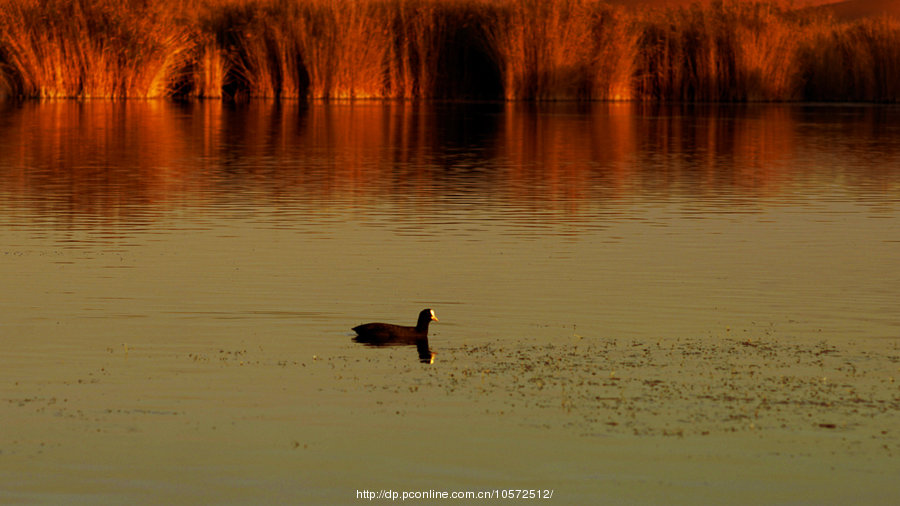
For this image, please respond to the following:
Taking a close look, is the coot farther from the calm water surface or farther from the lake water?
the calm water surface

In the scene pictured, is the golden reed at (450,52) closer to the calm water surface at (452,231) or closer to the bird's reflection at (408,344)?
the calm water surface at (452,231)

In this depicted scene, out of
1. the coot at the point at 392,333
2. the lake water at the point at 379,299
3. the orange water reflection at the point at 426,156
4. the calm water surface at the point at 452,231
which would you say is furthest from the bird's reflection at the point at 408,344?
the orange water reflection at the point at 426,156

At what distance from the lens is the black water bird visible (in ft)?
33.0

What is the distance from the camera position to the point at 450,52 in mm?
48438

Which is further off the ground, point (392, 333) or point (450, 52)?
point (450, 52)

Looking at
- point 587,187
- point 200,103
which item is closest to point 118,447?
point 587,187

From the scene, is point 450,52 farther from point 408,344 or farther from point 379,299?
point 408,344

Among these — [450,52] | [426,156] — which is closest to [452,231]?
[426,156]

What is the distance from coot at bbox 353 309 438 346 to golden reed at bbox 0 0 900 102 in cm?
3373

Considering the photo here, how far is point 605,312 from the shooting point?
11.4 m

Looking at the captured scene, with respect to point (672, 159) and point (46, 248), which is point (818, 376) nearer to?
point (46, 248)

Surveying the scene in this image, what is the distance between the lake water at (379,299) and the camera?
743 cm

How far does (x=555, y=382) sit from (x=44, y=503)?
11.0ft

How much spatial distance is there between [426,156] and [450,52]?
70.9 feet
